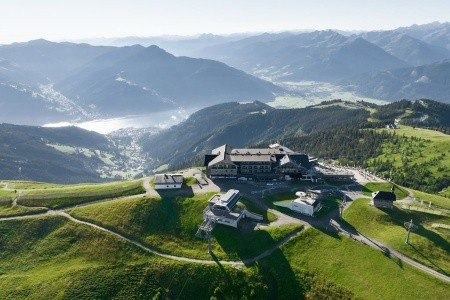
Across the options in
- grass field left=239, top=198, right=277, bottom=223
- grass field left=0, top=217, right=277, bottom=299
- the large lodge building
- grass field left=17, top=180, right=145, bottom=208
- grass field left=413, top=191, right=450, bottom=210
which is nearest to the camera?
grass field left=0, top=217, right=277, bottom=299

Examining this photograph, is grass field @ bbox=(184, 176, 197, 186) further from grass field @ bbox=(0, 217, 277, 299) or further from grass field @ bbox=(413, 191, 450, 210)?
grass field @ bbox=(413, 191, 450, 210)

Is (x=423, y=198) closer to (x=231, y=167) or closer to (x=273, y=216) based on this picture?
(x=273, y=216)

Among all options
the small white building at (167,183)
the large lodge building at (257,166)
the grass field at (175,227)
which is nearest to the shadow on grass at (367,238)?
the grass field at (175,227)

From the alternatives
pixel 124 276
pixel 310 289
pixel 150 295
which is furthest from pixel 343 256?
pixel 124 276

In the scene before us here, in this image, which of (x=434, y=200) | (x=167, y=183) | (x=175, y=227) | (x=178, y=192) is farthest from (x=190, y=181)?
(x=434, y=200)

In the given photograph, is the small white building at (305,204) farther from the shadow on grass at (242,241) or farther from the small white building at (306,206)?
the shadow on grass at (242,241)

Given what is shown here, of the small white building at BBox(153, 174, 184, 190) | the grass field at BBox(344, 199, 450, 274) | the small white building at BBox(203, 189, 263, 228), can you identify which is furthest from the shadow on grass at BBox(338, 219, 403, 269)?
the small white building at BBox(153, 174, 184, 190)

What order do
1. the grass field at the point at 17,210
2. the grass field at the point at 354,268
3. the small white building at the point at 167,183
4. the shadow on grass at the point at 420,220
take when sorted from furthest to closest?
the small white building at the point at 167,183 → the grass field at the point at 17,210 → the shadow on grass at the point at 420,220 → the grass field at the point at 354,268
